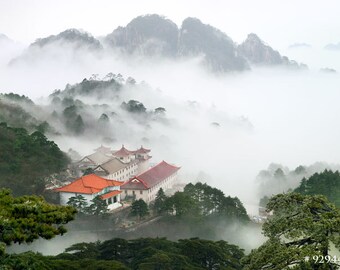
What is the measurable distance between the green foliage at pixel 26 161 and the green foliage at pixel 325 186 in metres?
18.9

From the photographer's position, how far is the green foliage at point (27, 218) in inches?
285

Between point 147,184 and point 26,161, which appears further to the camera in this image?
point 147,184

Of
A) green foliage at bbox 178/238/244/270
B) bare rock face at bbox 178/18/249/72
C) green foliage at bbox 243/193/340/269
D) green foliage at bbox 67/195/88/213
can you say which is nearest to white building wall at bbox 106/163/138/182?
green foliage at bbox 67/195/88/213

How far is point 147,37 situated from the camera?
131125mm

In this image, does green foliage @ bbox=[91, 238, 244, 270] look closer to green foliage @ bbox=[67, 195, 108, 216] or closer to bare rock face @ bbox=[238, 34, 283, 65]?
green foliage @ bbox=[67, 195, 108, 216]

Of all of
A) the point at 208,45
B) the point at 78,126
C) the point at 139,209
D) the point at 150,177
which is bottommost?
the point at 139,209

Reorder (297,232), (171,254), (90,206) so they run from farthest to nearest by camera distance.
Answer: (90,206)
(171,254)
(297,232)

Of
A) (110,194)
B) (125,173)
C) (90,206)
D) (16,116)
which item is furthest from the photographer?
(16,116)

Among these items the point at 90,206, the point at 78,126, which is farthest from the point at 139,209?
the point at 78,126

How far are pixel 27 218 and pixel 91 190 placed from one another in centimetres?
2345

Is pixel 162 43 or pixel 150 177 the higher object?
pixel 162 43

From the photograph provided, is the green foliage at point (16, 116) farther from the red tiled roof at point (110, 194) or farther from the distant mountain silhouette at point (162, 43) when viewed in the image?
the distant mountain silhouette at point (162, 43)

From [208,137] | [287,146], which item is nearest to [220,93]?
[287,146]

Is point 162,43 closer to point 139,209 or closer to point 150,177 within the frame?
point 150,177
